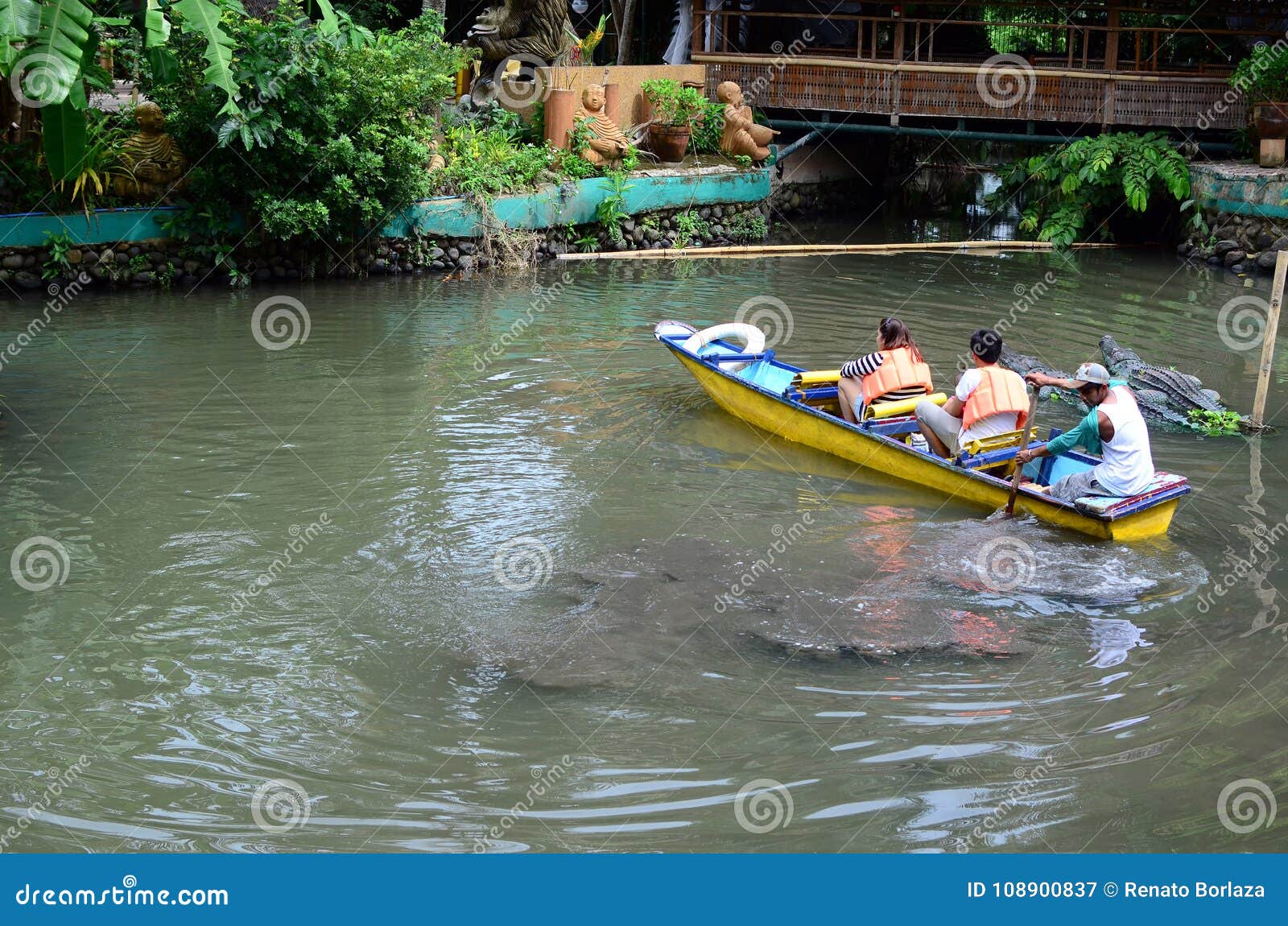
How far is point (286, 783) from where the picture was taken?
5590mm

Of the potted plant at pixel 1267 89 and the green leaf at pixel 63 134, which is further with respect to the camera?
the potted plant at pixel 1267 89

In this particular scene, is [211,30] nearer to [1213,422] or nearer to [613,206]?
[1213,422]

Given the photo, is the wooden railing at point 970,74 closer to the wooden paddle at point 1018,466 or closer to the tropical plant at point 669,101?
the tropical plant at point 669,101

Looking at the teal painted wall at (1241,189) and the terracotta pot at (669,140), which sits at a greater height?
the terracotta pot at (669,140)

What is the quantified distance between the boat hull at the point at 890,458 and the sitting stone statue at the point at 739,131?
32.2ft

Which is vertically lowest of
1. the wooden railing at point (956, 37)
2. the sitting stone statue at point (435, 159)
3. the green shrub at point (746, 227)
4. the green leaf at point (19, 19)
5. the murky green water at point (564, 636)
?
the murky green water at point (564, 636)

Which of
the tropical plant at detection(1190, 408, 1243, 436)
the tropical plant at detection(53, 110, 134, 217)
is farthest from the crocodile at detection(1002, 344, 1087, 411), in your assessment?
the tropical plant at detection(53, 110, 134, 217)

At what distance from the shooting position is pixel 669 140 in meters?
19.1

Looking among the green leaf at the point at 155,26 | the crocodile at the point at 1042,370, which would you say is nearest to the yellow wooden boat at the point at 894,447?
the crocodile at the point at 1042,370

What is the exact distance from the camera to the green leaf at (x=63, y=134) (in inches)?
345

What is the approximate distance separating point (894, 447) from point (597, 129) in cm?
1032

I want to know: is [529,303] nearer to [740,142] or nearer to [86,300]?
[86,300]

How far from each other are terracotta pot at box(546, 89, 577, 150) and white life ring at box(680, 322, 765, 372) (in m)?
7.52

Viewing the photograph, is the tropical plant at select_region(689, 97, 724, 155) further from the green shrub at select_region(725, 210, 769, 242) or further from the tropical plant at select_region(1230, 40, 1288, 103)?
the tropical plant at select_region(1230, 40, 1288, 103)
